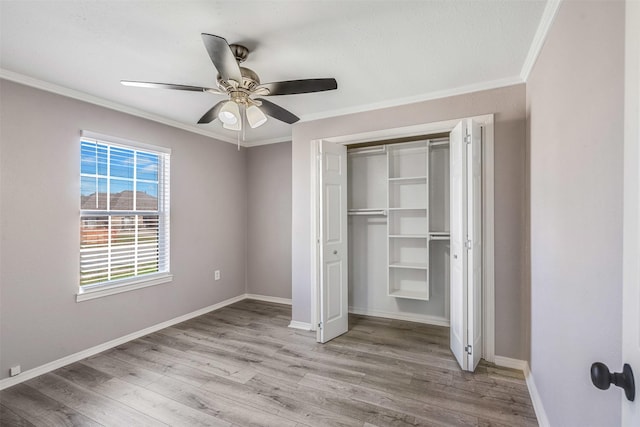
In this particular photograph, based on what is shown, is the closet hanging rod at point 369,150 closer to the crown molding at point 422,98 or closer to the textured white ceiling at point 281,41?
the crown molding at point 422,98

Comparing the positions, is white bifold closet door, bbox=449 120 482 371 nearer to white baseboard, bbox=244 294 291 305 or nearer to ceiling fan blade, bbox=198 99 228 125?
ceiling fan blade, bbox=198 99 228 125

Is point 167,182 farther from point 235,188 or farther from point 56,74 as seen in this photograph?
point 56,74

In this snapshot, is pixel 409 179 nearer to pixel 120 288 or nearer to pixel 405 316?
pixel 405 316

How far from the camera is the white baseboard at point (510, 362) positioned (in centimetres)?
249

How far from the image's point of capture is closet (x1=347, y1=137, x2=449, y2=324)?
Answer: 3564 mm

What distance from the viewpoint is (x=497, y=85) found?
8.45ft

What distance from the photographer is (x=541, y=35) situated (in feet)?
6.06

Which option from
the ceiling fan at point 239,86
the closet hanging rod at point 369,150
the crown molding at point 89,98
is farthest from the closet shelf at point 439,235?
the crown molding at point 89,98

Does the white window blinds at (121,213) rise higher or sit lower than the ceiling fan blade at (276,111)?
lower

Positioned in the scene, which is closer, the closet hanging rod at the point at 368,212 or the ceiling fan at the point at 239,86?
the ceiling fan at the point at 239,86

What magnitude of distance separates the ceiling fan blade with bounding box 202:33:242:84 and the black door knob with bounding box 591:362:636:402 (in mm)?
1882

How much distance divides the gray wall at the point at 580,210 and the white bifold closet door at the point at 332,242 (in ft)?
6.14

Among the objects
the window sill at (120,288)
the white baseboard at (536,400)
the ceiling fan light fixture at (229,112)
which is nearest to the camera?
the white baseboard at (536,400)

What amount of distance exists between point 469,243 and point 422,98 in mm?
1554
